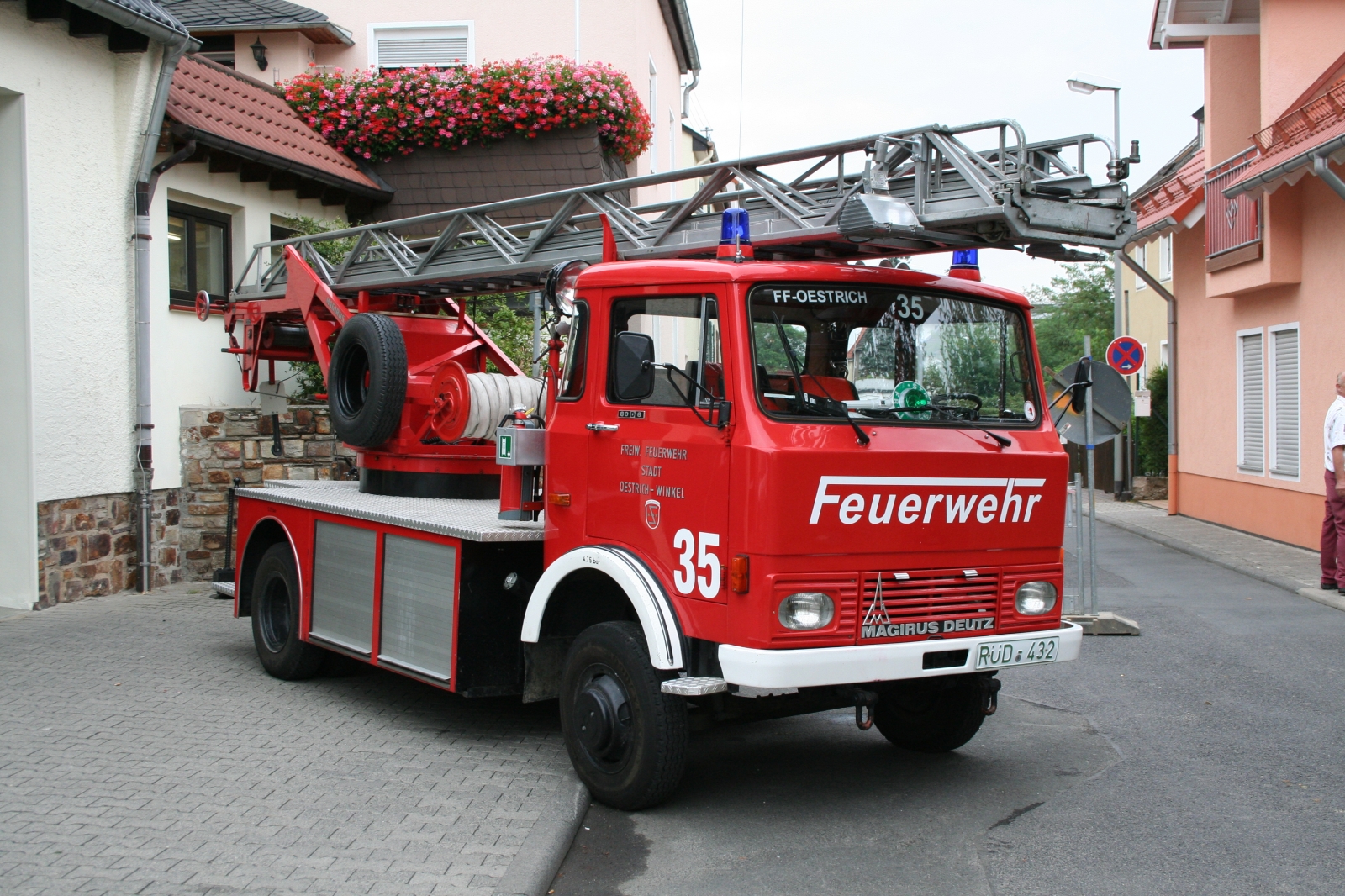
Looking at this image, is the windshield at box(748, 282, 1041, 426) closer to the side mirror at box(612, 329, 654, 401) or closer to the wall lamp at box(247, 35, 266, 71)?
the side mirror at box(612, 329, 654, 401)

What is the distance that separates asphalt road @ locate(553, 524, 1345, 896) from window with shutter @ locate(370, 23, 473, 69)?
13125 millimetres

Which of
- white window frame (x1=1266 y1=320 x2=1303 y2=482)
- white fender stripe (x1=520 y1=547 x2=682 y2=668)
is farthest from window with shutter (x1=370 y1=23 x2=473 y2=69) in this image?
white fender stripe (x1=520 y1=547 x2=682 y2=668)

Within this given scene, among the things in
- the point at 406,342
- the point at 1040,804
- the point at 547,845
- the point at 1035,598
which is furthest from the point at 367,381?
the point at 1040,804

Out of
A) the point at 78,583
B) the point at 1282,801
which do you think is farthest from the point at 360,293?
the point at 1282,801

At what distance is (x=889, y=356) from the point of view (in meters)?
5.63

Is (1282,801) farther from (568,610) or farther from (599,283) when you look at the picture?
(599,283)

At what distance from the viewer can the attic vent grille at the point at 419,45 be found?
59.0 feet

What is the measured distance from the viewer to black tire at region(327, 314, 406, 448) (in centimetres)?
839

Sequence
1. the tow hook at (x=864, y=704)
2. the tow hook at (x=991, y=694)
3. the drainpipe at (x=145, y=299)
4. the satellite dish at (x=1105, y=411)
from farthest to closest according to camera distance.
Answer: the drainpipe at (x=145, y=299) < the satellite dish at (x=1105, y=411) < the tow hook at (x=991, y=694) < the tow hook at (x=864, y=704)

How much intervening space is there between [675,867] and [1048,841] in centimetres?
155

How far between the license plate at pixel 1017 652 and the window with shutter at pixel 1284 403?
12.0 meters

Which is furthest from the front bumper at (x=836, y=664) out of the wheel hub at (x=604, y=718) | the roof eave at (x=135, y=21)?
the roof eave at (x=135, y=21)

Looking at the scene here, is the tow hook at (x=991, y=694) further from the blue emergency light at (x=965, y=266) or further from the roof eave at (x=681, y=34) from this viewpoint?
the roof eave at (x=681, y=34)

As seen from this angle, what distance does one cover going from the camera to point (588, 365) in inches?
238
